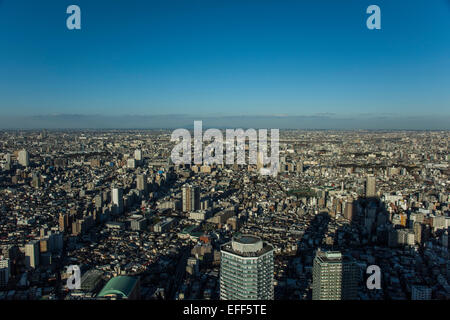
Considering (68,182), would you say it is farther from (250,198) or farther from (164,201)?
(250,198)

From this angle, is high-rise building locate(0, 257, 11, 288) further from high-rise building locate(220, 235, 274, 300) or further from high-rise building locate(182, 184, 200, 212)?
high-rise building locate(182, 184, 200, 212)

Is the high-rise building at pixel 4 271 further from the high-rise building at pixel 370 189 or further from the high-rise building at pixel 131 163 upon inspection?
the high-rise building at pixel 131 163

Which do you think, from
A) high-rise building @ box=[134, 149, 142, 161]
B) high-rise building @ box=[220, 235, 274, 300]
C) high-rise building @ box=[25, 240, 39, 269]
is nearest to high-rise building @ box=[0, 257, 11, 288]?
high-rise building @ box=[25, 240, 39, 269]

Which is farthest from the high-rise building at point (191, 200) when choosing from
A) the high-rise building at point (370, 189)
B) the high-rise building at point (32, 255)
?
the high-rise building at point (370, 189)

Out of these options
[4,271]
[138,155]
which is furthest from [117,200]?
[138,155]
